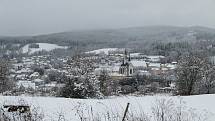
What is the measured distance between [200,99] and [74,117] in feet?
10.5

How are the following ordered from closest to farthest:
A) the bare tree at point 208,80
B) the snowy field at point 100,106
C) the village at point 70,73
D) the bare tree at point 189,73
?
the snowy field at point 100,106, the bare tree at point 189,73, the bare tree at point 208,80, the village at point 70,73

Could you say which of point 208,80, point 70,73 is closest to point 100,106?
point 70,73

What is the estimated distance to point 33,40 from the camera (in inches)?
6373

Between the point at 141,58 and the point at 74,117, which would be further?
the point at 141,58

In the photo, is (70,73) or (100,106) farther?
(70,73)

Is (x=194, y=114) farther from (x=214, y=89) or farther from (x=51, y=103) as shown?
(x=214, y=89)

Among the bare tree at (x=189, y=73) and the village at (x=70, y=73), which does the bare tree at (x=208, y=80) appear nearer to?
the bare tree at (x=189, y=73)

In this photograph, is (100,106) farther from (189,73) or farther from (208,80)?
(208,80)

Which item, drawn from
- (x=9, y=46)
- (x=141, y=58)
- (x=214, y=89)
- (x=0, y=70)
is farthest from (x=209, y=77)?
(x=9, y=46)

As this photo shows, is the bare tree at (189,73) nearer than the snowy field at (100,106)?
No

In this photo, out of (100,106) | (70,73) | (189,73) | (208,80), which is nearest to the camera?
(100,106)

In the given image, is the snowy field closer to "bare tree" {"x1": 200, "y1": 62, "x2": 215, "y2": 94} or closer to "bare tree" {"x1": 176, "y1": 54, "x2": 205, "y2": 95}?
"bare tree" {"x1": 176, "y1": 54, "x2": 205, "y2": 95}

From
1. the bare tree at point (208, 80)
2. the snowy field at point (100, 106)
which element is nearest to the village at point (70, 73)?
the snowy field at point (100, 106)

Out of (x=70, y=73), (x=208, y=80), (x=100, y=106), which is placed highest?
(x=100, y=106)
